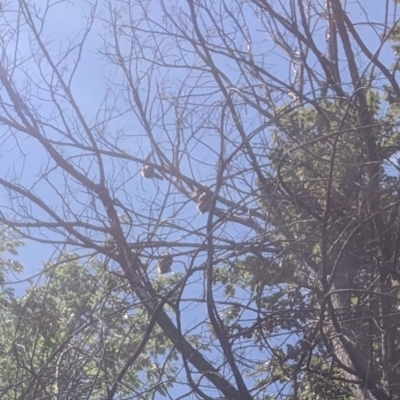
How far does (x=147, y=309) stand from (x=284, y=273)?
1210 millimetres

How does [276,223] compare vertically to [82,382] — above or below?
above

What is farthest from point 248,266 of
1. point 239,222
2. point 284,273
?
point 239,222

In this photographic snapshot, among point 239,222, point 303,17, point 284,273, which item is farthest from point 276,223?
point 303,17

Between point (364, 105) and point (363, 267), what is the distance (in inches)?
45.4

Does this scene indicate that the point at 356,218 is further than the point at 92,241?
No

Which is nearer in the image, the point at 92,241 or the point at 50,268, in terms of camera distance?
the point at 50,268

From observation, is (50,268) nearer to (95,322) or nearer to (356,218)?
(95,322)

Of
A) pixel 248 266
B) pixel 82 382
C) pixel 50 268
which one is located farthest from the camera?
pixel 248 266

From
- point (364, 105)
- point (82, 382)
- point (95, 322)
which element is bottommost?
point (82, 382)

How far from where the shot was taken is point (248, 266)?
6023 mm

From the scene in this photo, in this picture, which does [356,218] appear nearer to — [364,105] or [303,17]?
[364,105]

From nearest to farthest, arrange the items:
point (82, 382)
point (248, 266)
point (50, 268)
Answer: point (82, 382) → point (50, 268) → point (248, 266)

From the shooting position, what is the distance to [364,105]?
5562mm

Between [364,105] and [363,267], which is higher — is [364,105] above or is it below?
above
